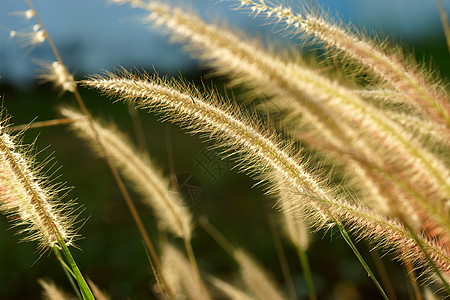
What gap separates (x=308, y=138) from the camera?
1.39ft

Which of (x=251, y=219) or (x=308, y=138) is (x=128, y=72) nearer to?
(x=308, y=138)

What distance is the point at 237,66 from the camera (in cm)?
66

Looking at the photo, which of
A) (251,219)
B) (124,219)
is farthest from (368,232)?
(124,219)

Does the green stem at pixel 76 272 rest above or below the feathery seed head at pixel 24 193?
below

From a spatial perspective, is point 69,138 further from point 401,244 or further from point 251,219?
point 401,244

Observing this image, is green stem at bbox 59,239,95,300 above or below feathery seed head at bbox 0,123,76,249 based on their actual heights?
below

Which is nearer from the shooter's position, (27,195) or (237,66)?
(27,195)

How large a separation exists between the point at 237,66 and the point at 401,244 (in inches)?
13.0

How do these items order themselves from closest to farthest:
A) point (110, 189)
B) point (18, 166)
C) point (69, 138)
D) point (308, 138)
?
1. point (308, 138)
2. point (18, 166)
3. point (110, 189)
4. point (69, 138)

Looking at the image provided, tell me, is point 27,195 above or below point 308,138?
below

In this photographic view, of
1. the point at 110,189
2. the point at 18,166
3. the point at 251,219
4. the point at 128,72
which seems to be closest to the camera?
the point at 18,166

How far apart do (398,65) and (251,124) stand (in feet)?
0.76

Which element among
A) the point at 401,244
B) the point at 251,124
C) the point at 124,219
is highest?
the point at 251,124

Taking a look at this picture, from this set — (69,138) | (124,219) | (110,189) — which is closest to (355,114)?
(124,219)
